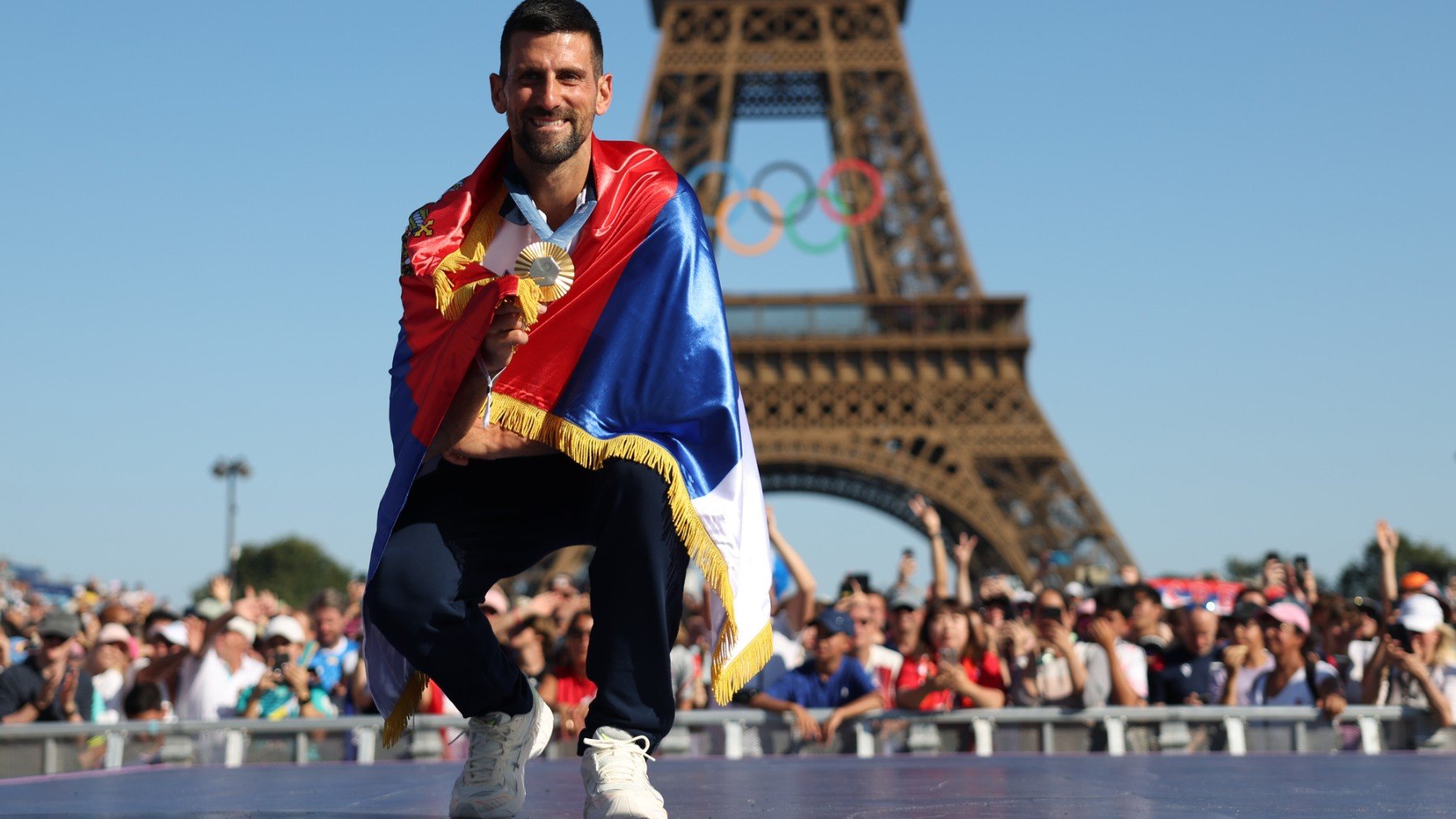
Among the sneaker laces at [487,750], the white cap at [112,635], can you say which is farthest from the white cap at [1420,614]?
the white cap at [112,635]

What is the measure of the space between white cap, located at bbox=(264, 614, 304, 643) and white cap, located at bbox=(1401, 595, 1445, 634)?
5.94m

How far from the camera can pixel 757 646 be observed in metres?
3.58

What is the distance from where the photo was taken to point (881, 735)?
713cm

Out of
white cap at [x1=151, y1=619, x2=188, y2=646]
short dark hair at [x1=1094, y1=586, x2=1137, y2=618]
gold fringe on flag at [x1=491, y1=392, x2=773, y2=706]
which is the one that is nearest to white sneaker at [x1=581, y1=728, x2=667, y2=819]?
gold fringe on flag at [x1=491, y1=392, x2=773, y2=706]

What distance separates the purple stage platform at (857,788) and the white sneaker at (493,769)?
0.19 metres

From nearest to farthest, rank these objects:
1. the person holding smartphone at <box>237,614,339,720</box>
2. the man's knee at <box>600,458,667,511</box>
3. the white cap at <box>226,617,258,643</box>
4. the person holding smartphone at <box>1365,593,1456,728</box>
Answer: the man's knee at <box>600,458,667,511</box> → the person holding smartphone at <box>1365,593,1456,728</box> → the person holding smartphone at <box>237,614,339,720</box> → the white cap at <box>226,617,258,643</box>

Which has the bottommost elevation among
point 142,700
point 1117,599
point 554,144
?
point 142,700

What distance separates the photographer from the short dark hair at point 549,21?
3.41 meters

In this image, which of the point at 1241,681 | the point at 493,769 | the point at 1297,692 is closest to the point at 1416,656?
the point at 1297,692

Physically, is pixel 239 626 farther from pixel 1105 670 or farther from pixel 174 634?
pixel 1105 670

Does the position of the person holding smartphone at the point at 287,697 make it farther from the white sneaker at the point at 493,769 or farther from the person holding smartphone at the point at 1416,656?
the person holding smartphone at the point at 1416,656

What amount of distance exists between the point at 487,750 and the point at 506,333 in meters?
1.02

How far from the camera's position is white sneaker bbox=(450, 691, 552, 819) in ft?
11.8

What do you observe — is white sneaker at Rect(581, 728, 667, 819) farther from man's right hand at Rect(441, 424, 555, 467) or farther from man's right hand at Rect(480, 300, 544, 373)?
man's right hand at Rect(480, 300, 544, 373)
